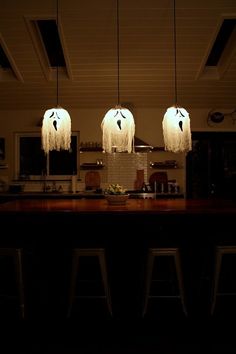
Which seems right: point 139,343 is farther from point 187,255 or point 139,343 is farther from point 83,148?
point 83,148

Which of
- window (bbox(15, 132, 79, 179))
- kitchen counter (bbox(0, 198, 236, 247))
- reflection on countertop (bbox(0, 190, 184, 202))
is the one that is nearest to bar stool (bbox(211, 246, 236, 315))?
kitchen counter (bbox(0, 198, 236, 247))

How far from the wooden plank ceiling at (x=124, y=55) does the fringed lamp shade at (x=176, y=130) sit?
6.21 ft

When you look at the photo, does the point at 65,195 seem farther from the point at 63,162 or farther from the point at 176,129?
the point at 176,129

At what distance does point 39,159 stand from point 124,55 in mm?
3049

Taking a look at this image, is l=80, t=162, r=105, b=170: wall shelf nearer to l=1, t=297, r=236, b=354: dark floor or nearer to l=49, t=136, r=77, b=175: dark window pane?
l=49, t=136, r=77, b=175: dark window pane

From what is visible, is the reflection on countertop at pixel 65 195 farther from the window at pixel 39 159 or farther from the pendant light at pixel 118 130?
the pendant light at pixel 118 130

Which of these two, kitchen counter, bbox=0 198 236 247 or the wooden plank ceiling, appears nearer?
kitchen counter, bbox=0 198 236 247

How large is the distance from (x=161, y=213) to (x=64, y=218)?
91cm

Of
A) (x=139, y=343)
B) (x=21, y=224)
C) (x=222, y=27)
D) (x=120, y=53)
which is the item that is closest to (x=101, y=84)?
(x=120, y=53)

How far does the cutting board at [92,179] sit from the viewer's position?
723cm

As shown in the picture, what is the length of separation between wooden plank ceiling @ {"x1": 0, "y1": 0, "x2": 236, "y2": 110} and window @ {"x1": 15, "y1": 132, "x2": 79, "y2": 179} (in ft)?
2.44

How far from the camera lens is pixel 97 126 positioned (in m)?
7.27

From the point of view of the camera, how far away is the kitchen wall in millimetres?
7219

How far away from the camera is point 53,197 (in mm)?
6613
